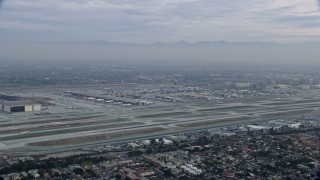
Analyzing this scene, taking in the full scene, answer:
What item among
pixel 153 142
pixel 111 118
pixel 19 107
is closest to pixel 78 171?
pixel 153 142

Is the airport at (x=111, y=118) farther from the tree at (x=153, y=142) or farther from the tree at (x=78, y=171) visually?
the tree at (x=78, y=171)

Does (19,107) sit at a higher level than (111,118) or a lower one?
higher

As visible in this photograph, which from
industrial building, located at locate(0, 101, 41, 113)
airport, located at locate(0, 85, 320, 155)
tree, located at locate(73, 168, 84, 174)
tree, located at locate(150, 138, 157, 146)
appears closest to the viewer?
tree, located at locate(73, 168, 84, 174)

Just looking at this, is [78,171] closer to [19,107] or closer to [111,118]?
[111,118]

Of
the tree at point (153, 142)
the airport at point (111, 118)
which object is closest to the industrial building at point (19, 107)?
the airport at point (111, 118)

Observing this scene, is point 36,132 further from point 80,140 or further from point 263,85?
point 263,85

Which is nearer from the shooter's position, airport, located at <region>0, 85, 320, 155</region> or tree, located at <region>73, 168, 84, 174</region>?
tree, located at <region>73, 168, 84, 174</region>

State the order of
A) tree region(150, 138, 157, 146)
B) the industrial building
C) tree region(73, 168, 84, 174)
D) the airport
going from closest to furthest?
tree region(73, 168, 84, 174)
tree region(150, 138, 157, 146)
the airport
the industrial building

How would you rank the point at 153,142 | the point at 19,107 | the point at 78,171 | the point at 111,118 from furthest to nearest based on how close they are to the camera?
1. the point at 19,107
2. the point at 111,118
3. the point at 153,142
4. the point at 78,171

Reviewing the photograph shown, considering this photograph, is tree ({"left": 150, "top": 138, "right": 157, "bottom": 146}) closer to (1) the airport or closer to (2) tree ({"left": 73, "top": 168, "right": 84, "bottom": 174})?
(1) the airport

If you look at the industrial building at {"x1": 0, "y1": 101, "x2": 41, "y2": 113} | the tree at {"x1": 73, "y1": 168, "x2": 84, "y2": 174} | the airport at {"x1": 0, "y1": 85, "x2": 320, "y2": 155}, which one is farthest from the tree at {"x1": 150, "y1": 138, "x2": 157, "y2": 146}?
the industrial building at {"x1": 0, "y1": 101, "x2": 41, "y2": 113}

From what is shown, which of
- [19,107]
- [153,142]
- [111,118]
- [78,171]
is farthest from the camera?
[19,107]
